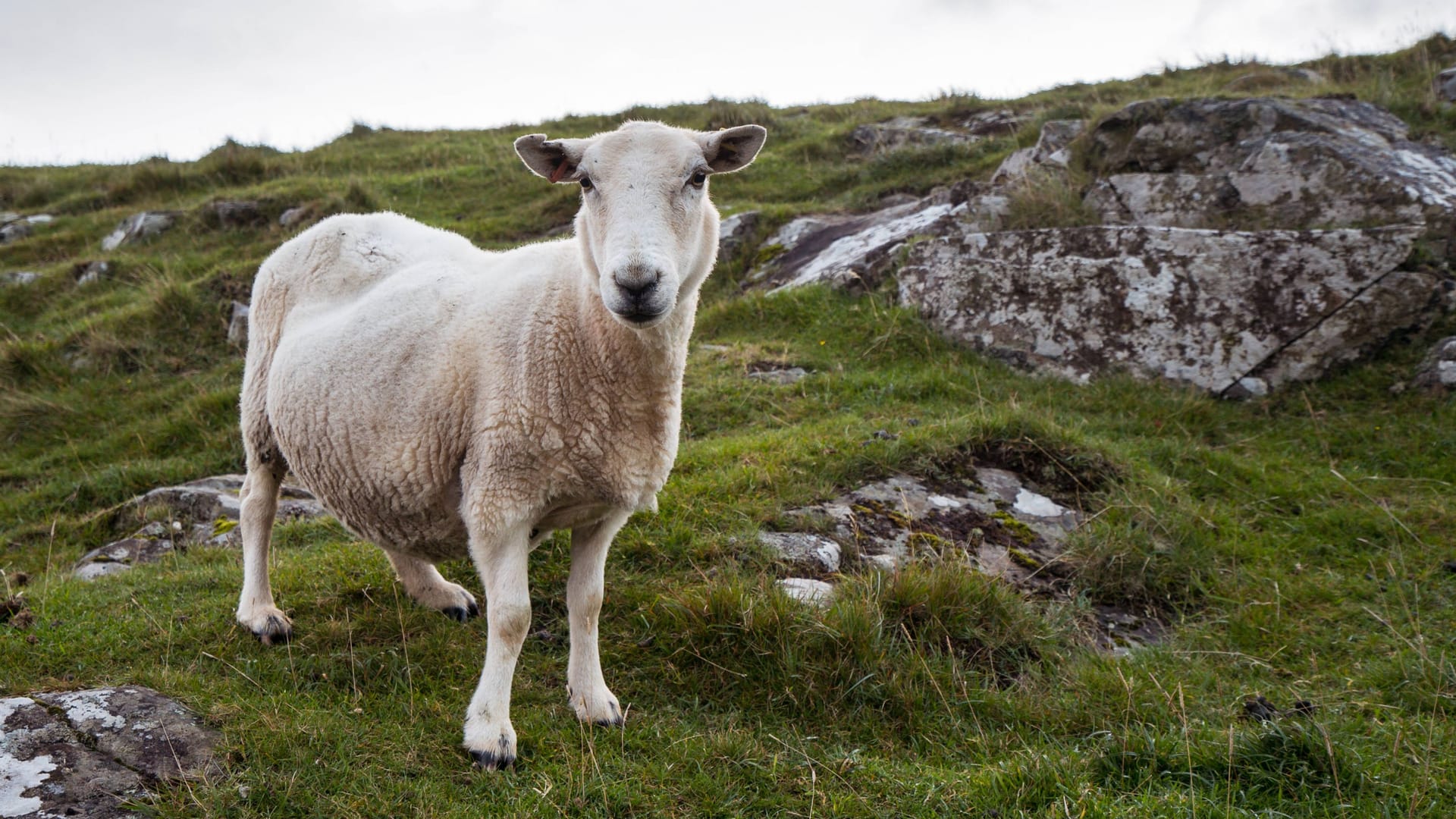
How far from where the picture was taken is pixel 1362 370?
7199 mm

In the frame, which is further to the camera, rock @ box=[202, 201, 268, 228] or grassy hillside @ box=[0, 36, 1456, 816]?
rock @ box=[202, 201, 268, 228]

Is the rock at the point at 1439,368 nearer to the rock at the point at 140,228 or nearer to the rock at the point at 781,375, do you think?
the rock at the point at 781,375

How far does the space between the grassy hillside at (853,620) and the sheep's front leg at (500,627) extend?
0.51 ft

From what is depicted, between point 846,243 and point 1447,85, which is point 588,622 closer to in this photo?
point 846,243

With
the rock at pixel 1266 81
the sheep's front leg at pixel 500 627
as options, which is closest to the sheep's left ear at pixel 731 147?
the sheep's front leg at pixel 500 627

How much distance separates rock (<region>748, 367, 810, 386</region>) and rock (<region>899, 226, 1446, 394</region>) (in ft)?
4.63

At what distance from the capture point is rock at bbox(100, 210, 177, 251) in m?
13.5

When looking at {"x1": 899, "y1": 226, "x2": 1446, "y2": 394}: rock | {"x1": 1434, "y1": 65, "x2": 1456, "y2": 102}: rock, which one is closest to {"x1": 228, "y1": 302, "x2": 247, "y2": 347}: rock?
{"x1": 899, "y1": 226, "x2": 1446, "y2": 394}: rock

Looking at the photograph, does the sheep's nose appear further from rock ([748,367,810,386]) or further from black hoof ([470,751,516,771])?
rock ([748,367,810,386])

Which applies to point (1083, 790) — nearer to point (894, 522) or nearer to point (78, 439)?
point (894, 522)

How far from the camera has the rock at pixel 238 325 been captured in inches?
396

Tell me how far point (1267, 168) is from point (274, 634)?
29.6 feet

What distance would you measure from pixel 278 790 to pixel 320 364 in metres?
2.00

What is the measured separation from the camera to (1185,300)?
25.1 ft
